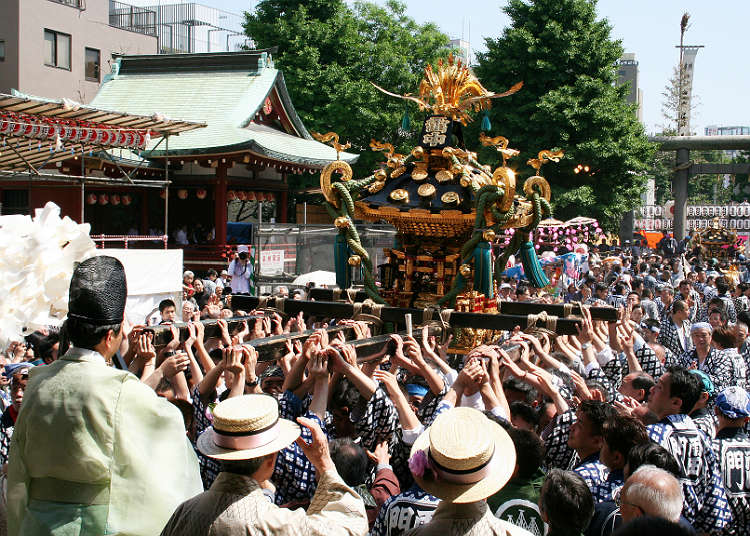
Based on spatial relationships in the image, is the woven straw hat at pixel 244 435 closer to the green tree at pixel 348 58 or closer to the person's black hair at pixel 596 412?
the person's black hair at pixel 596 412

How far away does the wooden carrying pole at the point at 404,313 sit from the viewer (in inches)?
202

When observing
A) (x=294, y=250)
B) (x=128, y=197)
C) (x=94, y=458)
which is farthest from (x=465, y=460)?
(x=128, y=197)

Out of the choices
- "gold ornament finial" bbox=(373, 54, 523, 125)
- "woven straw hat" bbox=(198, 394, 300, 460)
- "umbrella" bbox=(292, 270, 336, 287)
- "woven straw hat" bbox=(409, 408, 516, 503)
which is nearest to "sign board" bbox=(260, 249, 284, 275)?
"umbrella" bbox=(292, 270, 336, 287)

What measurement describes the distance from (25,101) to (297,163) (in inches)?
390

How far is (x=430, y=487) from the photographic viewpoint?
7.22ft

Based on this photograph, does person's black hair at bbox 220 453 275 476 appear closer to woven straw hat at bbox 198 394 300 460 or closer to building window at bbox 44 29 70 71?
woven straw hat at bbox 198 394 300 460

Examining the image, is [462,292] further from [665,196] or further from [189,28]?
[665,196]

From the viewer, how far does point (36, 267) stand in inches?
107

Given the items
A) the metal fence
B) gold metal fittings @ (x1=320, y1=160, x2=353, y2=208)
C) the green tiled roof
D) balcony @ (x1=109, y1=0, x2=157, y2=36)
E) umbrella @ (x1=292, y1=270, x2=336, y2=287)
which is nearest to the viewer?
gold metal fittings @ (x1=320, y1=160, x2=353, y2=208)

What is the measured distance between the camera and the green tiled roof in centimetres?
1909

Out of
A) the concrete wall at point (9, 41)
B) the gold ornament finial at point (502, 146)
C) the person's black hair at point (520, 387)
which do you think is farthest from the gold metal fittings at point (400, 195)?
the concrete wall at point (9, 41)

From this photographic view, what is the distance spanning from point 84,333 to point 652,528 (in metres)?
1.76

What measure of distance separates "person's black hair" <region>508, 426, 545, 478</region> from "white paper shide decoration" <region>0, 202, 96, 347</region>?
6.24ft

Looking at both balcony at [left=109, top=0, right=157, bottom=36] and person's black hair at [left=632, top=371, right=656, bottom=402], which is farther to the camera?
balcony at [left=109, top=0, right=157, bottom=36]
